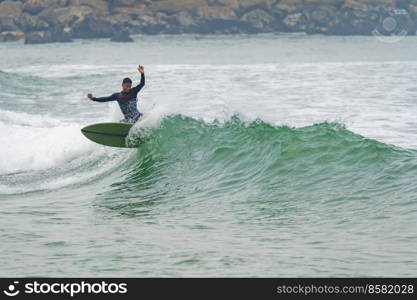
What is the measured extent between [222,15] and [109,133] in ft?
526

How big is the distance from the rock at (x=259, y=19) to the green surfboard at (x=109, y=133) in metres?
162

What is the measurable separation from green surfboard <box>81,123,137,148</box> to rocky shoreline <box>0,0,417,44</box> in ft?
493

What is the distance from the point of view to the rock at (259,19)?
178500 millimetres

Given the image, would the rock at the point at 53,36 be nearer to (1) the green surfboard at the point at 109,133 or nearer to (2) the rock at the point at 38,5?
(2) the rock at the point at 38,5

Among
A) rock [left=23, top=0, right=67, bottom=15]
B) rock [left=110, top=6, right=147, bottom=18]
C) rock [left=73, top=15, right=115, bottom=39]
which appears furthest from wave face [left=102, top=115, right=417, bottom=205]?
rock [left=23, top=0, right=67, bottom=15]

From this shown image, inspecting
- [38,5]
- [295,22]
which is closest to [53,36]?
[38,5]

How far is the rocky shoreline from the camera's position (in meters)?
170

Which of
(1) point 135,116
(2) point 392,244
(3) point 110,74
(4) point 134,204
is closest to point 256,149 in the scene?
(1) point 135,116

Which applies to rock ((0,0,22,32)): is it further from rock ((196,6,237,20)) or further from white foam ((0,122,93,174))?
white foam ((0,122,93,174))

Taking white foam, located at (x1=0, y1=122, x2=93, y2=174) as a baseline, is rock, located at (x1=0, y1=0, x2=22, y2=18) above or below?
above

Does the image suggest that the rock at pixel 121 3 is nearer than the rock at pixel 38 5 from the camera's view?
No

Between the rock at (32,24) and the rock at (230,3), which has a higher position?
the rock at (230,3)

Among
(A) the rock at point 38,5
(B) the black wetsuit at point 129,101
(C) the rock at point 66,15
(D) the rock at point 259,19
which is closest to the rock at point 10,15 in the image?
(A) the rock at point 38,5

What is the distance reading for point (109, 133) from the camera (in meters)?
19.3
